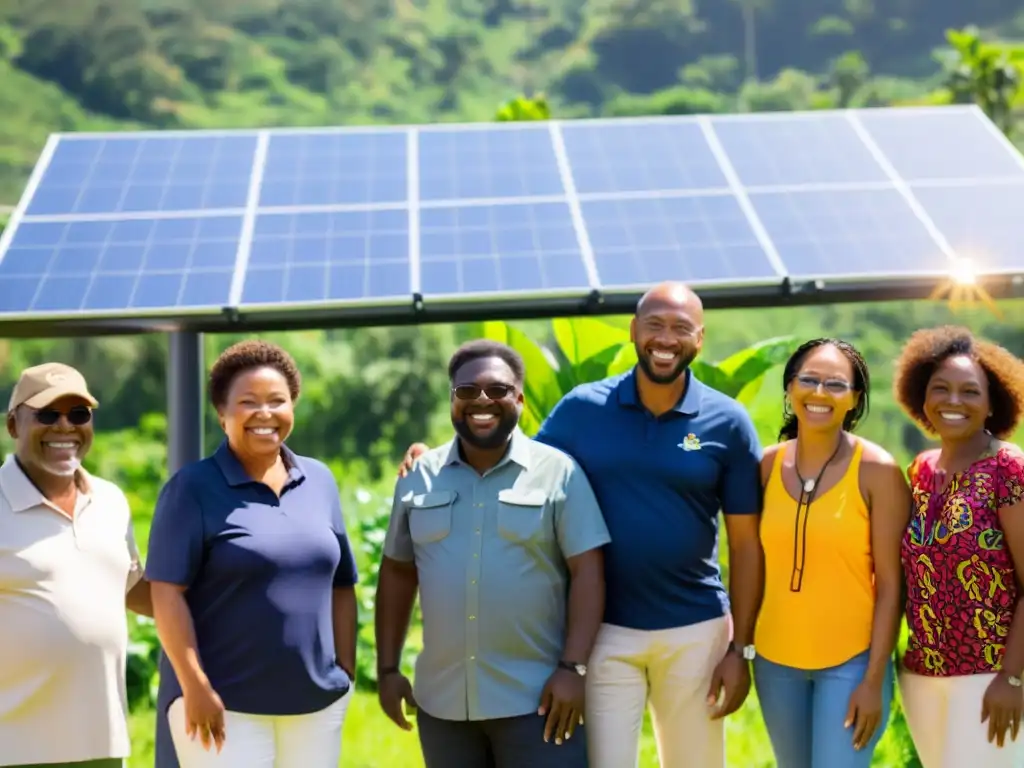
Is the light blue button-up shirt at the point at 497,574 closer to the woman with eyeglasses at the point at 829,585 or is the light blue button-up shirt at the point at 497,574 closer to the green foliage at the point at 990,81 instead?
the woman with eyeglasses at the point at 829,585

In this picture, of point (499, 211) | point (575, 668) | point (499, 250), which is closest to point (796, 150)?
point (499, 211)

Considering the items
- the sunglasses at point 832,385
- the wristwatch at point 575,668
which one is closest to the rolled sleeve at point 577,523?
the wristwatch at point 575,668

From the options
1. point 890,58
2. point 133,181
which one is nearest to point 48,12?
point 890,58

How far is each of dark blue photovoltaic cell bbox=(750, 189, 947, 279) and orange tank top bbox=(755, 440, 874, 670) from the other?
2.50 metres

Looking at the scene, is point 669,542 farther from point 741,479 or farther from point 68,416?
point 68,416

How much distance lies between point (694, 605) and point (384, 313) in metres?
2.62

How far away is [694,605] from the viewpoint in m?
4.96

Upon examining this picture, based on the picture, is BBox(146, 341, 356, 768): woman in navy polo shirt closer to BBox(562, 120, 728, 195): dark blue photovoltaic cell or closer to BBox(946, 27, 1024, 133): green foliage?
BBox(562, 120, 728, 195): dark blue photovoltaic cell

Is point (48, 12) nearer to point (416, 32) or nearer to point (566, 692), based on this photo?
point (416, 32)

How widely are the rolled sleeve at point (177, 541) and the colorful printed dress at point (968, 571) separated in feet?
8.04

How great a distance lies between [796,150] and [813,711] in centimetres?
511

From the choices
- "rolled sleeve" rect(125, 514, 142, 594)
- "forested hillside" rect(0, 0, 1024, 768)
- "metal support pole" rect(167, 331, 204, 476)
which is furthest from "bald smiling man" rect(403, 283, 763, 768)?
"forested hillside" rect(0, 0, 1024, 768)

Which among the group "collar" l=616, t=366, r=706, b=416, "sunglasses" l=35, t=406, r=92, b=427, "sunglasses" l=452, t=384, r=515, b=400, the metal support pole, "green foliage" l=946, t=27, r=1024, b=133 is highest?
"green foliage" l=946, t=27, r=1024, b=133

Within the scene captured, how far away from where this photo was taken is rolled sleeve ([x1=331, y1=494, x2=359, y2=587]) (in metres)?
4.84
